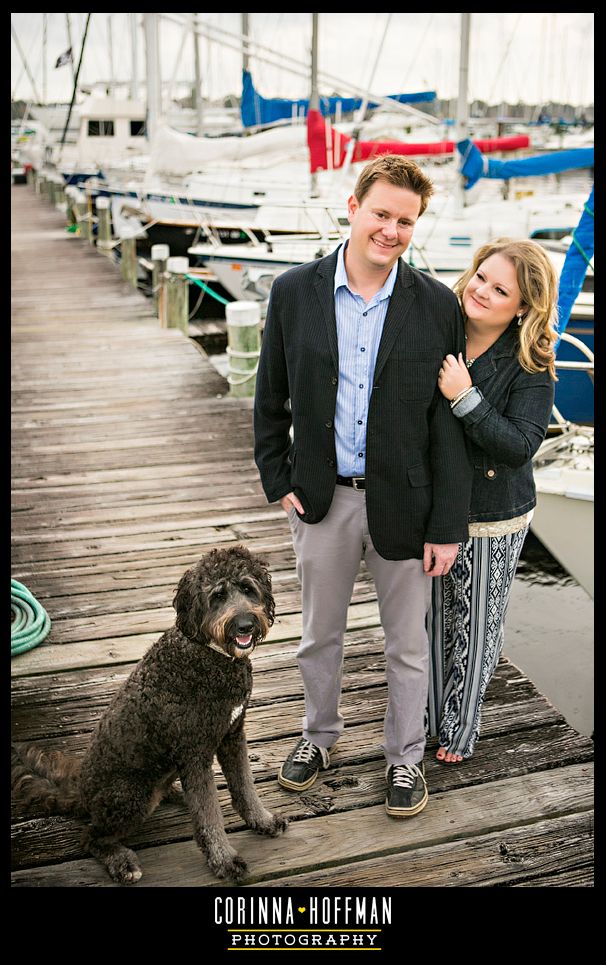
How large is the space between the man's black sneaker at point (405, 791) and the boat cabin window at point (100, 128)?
30.3 metres

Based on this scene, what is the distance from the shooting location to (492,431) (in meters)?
2.48

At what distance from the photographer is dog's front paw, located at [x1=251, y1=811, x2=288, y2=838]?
2.64 metres

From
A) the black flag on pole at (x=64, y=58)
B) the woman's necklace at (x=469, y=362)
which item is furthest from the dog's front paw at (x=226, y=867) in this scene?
the black flag on pole at (x=64, y=58)

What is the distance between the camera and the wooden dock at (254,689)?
256 centimetres

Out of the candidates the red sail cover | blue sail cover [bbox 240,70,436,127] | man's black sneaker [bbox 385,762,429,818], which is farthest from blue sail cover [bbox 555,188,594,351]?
blue sail cover [bbox 240,70,436,127]

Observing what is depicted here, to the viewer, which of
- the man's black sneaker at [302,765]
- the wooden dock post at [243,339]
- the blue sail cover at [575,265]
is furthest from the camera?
the wooden dock post at [243,339]

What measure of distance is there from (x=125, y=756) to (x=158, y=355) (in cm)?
660

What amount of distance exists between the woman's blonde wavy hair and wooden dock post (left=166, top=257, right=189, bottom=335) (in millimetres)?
7579

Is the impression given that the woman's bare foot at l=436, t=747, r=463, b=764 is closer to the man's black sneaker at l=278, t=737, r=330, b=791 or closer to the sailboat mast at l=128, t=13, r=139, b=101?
the man's black sneaker at l=278, t=737, r=330, b=791

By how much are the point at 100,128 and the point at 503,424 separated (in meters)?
30.3

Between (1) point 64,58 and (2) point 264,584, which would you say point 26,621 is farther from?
(1) point 64,58
